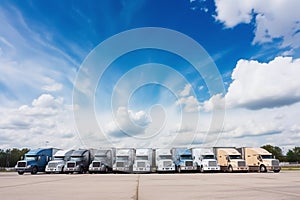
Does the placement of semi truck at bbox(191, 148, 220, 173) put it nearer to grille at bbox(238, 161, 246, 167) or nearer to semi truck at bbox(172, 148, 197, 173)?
semi truck at bbox(172, 148, 197, 173)

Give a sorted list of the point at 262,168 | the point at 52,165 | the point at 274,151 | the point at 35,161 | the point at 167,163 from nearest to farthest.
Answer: the point at 262,168 → the point at 167,163 → the point at 52,165 → the point at 35,161 → the point at 274,151

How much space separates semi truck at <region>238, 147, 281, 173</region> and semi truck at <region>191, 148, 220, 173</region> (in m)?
4.35

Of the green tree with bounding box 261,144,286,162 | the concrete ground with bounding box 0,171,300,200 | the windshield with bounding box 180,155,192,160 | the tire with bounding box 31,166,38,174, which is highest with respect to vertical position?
the green tree with bounding box 261,144,286,162

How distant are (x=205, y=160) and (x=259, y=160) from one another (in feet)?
22.0

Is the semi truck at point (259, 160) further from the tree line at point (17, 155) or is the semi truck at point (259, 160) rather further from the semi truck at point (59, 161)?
the tree line at point (17, 155)

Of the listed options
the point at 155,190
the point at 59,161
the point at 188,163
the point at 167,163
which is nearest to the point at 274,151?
the point at 188,163

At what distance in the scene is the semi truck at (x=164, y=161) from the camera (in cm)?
4081

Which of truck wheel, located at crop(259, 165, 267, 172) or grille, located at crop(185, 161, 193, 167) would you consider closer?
truck wheel, located at crop(259, 165, 267, 172)

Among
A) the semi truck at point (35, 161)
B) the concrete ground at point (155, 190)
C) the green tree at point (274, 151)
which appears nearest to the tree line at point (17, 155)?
the green tree at point (274, 151)

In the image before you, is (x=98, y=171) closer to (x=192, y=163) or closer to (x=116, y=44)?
(x=192, y=163)

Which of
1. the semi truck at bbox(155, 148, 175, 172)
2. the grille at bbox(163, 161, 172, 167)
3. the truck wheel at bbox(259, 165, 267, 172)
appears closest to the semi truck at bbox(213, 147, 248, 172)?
the truck wheel at bbox(259, 165, 267, 172)

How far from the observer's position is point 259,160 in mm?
40531

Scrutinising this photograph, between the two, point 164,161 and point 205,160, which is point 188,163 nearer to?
point 205,160

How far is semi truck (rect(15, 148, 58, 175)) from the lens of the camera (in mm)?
41959
